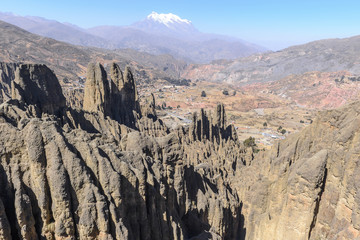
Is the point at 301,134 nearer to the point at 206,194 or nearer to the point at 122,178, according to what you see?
the point at 206,194

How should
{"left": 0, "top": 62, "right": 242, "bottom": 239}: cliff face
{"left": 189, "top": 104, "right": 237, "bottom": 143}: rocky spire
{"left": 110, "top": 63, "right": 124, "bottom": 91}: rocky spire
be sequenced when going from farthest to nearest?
{"left": 110, "top": 63, "right": 124, "bottom": 91}: rocky spire → {"left": 189, "top": 104, "right": 237, "bottom": 143}: rocky spire → {"left": 0, "top": 62, "right": 242, "bottom": 239}: cliff face

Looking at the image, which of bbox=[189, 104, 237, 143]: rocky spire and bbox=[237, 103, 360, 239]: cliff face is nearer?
bbox=[237, 103, 360, 239]: cliff face

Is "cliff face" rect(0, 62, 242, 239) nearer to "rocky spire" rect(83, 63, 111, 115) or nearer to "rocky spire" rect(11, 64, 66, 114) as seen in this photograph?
"rocky spire" rect(11, 64, 66, 114)

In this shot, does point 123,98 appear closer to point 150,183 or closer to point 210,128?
point 210,128

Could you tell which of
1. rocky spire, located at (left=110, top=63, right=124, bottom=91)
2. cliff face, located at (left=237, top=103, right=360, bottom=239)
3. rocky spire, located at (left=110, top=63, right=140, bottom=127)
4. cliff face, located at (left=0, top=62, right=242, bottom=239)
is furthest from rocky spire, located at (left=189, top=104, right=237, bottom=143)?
cliff face, located at (left=0, top=62, right=242, bottom=239)

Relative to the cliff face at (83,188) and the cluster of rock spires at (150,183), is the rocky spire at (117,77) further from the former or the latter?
the cliff face at (83,188)

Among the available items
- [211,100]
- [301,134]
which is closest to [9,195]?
[301,134]

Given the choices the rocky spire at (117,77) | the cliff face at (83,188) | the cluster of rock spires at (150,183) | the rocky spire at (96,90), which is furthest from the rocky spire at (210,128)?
the cliff face at (83,188)
